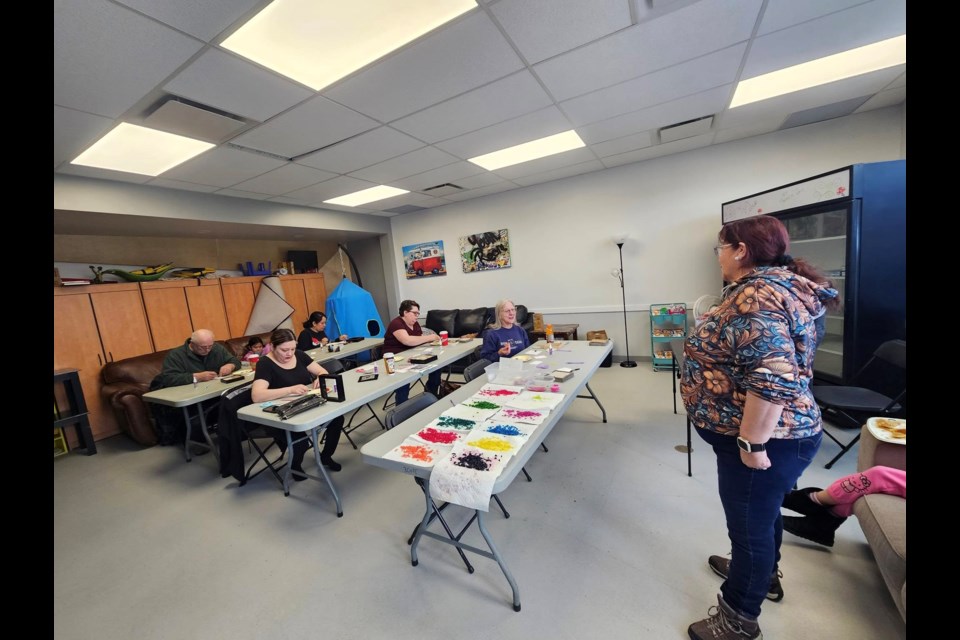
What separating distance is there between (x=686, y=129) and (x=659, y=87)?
3.89 feet

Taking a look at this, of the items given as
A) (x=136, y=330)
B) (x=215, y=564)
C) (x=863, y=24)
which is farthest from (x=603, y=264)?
(x=136, y=330)

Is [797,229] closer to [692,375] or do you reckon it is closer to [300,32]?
[692,375]

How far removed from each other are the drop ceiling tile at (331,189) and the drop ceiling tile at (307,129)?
0.90m

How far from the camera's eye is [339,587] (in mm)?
1662

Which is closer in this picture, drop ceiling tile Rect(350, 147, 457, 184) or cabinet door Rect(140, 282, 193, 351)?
drop ceiling tile Rect(350, 147, 457, 184)

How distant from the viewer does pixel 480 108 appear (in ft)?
8.40

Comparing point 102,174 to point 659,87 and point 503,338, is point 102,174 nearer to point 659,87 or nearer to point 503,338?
point 503,338

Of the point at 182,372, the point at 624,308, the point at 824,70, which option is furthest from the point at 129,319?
the point at 824,70

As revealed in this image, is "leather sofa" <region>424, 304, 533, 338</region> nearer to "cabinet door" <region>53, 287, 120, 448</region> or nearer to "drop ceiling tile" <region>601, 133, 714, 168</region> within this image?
"drop ceiling tile" <region>601, 133, 714, 168</region>

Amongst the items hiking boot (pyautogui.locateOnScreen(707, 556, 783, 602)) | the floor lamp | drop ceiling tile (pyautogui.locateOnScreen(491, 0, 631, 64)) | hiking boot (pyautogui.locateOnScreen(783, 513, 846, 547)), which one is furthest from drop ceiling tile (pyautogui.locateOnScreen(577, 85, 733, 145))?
hiking boot (pyautogui.locateOnScreen(707, 556, 783, 602))

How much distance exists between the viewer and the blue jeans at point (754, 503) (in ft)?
3.54

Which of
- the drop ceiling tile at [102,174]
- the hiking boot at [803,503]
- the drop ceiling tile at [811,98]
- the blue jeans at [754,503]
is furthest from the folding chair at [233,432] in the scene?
the drop ceiling tile at [811,98]

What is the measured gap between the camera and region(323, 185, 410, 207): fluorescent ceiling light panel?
453 centimetres
